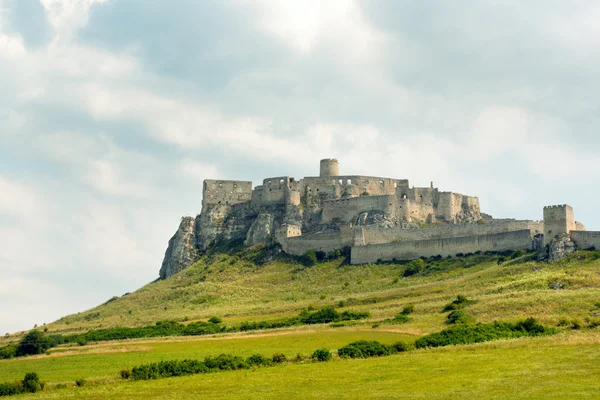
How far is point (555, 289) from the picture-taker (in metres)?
42.6

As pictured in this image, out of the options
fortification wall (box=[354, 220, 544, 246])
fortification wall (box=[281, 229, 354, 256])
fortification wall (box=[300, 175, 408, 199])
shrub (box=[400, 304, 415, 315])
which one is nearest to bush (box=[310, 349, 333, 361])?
shrub (box=[400, 304, 415, 315])

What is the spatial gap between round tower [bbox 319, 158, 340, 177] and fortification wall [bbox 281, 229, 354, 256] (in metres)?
12.1

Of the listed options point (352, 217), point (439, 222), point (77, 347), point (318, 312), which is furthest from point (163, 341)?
point (439, 222)

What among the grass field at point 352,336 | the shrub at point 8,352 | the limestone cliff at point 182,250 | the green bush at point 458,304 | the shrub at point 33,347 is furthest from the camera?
the limestone cliff at point 182,250

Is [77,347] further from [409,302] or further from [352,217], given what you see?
[352,217]

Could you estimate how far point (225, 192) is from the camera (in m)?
84.4

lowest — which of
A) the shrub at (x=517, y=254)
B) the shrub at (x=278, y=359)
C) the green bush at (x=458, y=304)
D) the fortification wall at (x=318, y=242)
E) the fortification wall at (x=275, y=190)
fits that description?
the shrub at (x=278, y=359)

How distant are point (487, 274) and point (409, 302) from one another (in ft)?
27.9

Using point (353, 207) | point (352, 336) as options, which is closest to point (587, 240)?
point (352, 336)

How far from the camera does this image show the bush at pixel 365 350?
2872cm

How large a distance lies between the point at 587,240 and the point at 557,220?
2.43 m

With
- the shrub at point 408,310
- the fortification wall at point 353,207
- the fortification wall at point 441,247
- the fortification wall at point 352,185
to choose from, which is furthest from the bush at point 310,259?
the shrub at point 408,310

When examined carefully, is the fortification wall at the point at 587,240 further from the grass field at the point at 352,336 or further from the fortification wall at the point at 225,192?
the fortification wall at the point at 225,192

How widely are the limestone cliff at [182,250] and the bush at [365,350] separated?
51.4m
